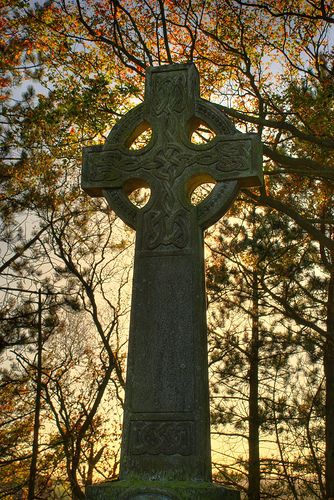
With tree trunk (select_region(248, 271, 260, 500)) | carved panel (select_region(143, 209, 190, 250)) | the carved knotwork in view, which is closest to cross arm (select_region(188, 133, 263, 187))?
the carved knotwork

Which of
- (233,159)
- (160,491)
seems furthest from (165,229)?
(160,491)

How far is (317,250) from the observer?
14.8 metres

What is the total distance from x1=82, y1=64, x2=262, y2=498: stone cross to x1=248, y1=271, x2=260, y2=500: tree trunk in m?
8.59

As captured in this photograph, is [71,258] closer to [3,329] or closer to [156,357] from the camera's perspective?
[3,329]

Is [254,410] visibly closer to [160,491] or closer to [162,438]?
[162,438]

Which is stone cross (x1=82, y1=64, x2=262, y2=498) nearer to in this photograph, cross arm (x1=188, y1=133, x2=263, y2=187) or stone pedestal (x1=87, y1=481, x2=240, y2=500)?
cross arm (x1=188, y1=133, x2=263, y2=187)

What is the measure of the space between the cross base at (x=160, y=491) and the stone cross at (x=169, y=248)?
157mm

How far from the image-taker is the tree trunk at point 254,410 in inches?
567

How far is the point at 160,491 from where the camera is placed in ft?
12.0

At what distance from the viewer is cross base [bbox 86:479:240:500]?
3.63 meters

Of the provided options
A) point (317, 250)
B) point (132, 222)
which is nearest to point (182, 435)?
point (132, 222)

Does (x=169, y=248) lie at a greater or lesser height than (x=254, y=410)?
greater

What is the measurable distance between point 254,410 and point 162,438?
12.0 meters

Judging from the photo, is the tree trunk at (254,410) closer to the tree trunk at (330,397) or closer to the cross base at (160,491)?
the tree trunk at (330,397)
